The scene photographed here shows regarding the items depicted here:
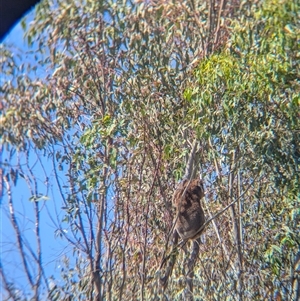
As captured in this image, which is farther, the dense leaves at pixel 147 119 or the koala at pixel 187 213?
the koala at pixel 187 213

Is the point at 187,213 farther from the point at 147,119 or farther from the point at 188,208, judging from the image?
the point at 147,119

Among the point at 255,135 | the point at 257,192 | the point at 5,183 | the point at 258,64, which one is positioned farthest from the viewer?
the point at 257,192

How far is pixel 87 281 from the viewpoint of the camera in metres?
6.80

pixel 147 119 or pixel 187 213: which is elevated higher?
pixel 147 119

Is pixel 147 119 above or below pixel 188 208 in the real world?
above

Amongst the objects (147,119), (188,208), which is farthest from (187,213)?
(147,119)

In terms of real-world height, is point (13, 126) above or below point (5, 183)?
above

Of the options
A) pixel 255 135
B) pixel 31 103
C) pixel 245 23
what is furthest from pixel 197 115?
pixel 31 103

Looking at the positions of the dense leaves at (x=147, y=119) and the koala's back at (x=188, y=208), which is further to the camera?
the koala's back at (x=188, y=208)

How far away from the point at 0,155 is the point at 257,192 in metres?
3.34

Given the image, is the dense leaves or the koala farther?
the koala

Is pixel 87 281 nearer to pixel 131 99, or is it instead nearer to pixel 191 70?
pixel 131 99

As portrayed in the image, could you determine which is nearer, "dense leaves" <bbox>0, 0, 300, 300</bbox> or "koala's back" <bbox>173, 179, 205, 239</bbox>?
"dense leaves" <bbox>0, 0, 300, 300</bbox>

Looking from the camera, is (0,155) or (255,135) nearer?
(0,155)
